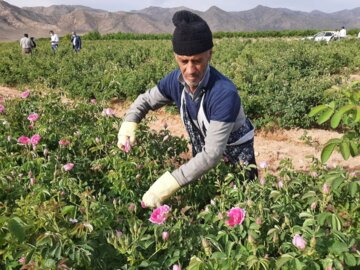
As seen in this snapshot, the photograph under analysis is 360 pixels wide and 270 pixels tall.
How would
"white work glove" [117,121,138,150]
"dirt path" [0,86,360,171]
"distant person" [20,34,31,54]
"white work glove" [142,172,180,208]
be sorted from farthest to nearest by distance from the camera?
"distant person" [20,34,31,54]
"dirt path" [0,86,360,171]
"white work glove" [117,121,138,150]
"white work glove" [142,172,180,208]

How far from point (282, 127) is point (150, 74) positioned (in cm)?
346

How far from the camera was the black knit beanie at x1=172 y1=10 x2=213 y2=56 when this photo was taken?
1.92 metres

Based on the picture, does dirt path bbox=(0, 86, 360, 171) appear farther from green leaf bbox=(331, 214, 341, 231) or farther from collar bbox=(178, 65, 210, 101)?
green leaf bbox=(331, 214, 341, 231)

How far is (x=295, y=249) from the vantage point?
1401mm

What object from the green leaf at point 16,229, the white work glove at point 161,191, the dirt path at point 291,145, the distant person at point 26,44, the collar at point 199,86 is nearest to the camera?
the green leaf at point 16,229

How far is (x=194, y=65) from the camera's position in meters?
2.02

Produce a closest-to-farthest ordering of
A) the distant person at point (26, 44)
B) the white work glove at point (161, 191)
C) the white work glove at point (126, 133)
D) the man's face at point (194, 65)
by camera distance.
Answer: the white work glove at point (161, 191)
the man's face at point (194, 65)
the white work glove at point (126, 133)
the distant person at point (26, 44)

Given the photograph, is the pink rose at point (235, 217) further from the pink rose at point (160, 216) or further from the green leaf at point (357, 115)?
the green leaf at point (357, 115)

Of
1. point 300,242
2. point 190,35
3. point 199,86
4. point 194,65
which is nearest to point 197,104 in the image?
point 199,86

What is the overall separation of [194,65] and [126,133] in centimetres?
66

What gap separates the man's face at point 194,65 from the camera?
199 centimetres

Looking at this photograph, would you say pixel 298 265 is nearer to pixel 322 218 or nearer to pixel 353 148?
pixel 322 218

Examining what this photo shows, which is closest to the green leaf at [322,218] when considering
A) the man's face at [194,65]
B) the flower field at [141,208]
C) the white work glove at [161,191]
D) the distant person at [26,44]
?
the flower field at [141,208]

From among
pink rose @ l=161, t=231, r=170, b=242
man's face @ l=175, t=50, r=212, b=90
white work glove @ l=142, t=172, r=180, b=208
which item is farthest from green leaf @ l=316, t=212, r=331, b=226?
man's face @ l=175, t=50, r=212, b=90
